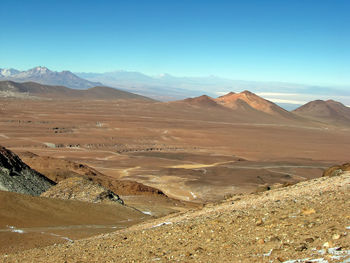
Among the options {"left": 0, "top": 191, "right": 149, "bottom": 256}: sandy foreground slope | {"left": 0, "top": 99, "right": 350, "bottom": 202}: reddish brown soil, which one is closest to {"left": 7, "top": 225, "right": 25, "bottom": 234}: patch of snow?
{"left": 0, "top": 191, "right": 149, "bottom": 256}: sandy foreground slope

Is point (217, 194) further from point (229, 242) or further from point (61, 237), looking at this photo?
point (229, 242)

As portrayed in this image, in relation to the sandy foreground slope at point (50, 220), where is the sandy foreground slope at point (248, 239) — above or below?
above

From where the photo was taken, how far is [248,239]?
7250 mm

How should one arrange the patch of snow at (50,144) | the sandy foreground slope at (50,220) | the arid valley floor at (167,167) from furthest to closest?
the patch of snow at (50,144) < the sandy foreground slope at (50,220) < the arid valley floor at (167,167)

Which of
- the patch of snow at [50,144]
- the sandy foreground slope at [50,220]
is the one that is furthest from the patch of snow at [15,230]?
the patch of snow at [50,144]

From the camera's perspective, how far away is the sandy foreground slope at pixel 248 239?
20.6 feet

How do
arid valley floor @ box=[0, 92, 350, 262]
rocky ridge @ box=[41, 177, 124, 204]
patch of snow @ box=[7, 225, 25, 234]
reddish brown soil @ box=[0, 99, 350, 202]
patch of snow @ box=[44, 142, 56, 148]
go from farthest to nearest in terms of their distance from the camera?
1. patch of snow @ box=[44, 142, 56, 148]
2. reddish brown soil @ box=[0, 99, 350, 202]
3. rocky ridge @ box=[41, 177, 124, 204]
4. patch of snow @ box=[7, 225, 25, 234]
5. arid valley floor @ box=[0, 92, 350, 262]

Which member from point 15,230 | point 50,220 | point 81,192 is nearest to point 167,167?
point 81,192

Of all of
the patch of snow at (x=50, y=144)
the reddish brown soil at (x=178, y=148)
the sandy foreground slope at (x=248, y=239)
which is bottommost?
the patch of snow at (x=50, y=144)

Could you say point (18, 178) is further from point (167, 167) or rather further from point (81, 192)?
point (167, 167)

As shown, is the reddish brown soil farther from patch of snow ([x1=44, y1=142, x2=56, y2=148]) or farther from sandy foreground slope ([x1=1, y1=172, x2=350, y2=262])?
sandy foreground slope ([x1=1, y1=172, x2=350, y2=262])

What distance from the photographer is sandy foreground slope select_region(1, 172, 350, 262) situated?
6289 mm

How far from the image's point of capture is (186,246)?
7.53 metres

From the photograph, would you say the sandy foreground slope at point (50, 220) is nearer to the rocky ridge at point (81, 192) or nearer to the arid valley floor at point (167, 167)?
the arid valley floor at point (167, 167)
